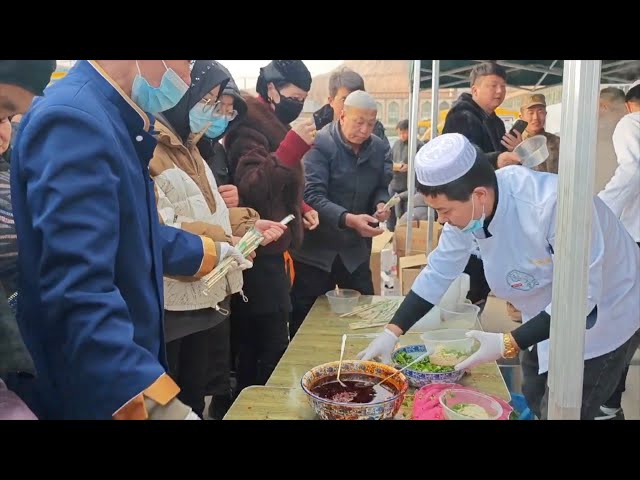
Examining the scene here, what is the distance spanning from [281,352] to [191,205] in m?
0.60

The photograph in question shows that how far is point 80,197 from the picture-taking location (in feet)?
2.64

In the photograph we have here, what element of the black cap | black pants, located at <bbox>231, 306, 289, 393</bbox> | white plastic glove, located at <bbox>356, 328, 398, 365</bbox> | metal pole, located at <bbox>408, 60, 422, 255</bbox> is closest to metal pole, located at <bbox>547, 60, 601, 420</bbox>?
white plastic glove, located at <bbox>356, 328, 398, 365</bbox>

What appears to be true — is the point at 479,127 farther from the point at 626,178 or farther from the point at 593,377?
the point at 593,377

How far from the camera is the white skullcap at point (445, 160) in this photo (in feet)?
4.33

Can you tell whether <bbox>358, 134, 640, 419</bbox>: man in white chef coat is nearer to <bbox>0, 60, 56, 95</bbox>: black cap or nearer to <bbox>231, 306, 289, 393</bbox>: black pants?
<bbox>231, 306, 289, 393</bbox>: black pants

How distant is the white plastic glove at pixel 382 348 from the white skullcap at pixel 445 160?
0.44 meters

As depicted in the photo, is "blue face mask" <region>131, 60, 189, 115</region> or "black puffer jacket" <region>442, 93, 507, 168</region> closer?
"blue face mask" <region>131, 60, 189, 115</region>

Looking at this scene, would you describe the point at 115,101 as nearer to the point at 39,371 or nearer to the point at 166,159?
the point at 166,159

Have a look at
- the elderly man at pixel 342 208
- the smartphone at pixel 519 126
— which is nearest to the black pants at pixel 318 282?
the elderly man at pixel 342 208

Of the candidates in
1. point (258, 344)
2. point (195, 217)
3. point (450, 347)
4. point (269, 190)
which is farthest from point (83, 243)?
point (450, 347)

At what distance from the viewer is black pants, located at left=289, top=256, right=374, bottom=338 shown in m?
1.70

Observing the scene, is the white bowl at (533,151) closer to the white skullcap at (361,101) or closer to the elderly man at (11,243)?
the white skullcap at (361,101)

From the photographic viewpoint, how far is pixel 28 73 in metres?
0.96

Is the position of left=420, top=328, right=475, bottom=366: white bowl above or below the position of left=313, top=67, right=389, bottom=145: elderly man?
below
